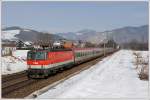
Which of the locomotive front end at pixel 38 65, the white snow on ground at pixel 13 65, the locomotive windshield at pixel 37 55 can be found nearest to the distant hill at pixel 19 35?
the white snow on ground at pixel 13 65

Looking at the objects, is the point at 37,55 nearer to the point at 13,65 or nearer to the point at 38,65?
the point at 38,65

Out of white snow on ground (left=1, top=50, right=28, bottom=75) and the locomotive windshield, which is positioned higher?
the locomotive windshield

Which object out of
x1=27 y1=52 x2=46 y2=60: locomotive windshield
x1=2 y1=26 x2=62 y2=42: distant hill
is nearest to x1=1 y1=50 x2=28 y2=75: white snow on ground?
x1=27 y1=52 x2=46 y2=60: locomotive windshield

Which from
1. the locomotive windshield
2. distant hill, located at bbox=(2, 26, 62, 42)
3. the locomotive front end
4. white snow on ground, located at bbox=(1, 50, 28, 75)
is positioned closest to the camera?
the locomotive front end

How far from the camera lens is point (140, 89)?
56.3ft

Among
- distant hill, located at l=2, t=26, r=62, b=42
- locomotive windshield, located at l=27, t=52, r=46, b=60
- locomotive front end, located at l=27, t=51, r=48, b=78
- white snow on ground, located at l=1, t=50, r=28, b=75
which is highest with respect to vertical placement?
distant hill, located at l=2, t=26, r=62, b=42

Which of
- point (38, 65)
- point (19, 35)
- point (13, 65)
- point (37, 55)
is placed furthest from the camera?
point (19, 35)

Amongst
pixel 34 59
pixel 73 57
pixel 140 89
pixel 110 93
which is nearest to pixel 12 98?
pixel 110 93

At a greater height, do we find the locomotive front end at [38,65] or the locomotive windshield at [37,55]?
the locomotive windshield at [37,55]

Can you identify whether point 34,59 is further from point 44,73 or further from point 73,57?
point 73,57

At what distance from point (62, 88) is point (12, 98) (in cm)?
385

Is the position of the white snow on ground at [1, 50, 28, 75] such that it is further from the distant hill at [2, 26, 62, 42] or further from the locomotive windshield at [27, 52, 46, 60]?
the distant hill at [2, 26, 62, 42]

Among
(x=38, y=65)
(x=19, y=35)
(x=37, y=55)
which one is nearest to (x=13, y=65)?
(x=37, y=55)

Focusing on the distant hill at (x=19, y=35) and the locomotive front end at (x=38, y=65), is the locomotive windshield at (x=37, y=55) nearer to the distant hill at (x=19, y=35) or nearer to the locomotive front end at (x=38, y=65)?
the locomotive front end at (x=38, y=65)
